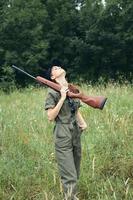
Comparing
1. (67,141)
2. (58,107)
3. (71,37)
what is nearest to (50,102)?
(58,107)

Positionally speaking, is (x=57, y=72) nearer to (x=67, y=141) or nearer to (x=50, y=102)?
(x=50, y=102)

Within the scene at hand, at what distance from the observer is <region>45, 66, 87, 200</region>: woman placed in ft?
17.9

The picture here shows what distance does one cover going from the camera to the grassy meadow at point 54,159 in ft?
20.6

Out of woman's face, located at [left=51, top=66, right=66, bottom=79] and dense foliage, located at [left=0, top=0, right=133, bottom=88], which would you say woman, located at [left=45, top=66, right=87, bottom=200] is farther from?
dense foliage, located at [left=0, top=0, right=133, bottom=88]

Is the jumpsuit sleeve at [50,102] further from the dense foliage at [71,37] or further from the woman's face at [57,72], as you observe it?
the dense foliage at [71,37]

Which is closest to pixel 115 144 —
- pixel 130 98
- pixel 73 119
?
pixel 73 119

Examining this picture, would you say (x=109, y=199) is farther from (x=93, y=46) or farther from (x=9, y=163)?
(x=93, y=46)

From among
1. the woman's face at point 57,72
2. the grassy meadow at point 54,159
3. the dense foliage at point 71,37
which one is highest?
the dense foliage at point 71,37

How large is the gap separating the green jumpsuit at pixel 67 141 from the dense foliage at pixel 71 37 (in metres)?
28.0

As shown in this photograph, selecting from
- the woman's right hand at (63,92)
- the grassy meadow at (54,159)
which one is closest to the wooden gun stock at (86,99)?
the woman's right hand at (63,92)

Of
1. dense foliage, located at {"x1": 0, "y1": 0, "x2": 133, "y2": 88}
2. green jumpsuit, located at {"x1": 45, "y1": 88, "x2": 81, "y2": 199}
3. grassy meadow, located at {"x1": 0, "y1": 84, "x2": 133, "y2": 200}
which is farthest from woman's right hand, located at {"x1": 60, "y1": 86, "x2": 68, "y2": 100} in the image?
dense foliage, located at {"x1": 0, "y1": 0, "x2": 133, "y2": 88}

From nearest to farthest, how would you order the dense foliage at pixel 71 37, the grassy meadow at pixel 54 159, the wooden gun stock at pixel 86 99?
the wooden gun stock at pixel 86 99 → the grassy meadow at pixel 54 159 → the dense foliage at pixel 71 37

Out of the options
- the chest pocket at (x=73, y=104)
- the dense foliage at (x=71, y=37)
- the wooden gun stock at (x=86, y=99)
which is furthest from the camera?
the dense foliage at (x=71, y=37)

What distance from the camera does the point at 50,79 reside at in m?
5.69
